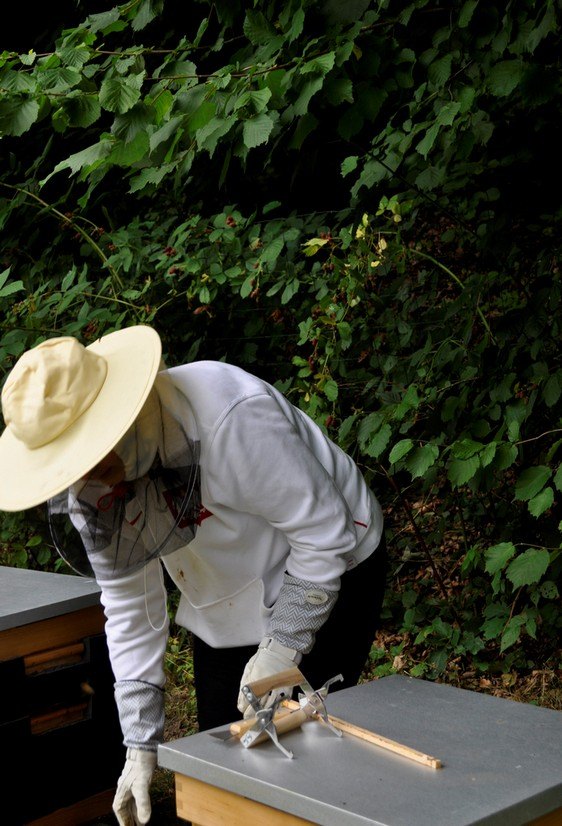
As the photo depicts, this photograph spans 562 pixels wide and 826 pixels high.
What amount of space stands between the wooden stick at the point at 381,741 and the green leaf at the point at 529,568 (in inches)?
36.4

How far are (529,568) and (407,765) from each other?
1067 mm

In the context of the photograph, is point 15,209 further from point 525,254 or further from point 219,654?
point 219,654

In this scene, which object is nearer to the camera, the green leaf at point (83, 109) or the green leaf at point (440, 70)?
the green leaf at point (83, 109)

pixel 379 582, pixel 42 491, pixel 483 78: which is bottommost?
pixel 379 582

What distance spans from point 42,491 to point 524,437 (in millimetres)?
1759

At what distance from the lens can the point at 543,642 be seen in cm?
310

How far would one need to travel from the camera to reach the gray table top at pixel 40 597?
194 cm

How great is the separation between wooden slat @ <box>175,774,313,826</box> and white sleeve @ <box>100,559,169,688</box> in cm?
45

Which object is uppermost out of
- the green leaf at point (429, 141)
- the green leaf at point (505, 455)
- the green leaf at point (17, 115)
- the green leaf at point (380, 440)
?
the green leaf at point (17, 115)

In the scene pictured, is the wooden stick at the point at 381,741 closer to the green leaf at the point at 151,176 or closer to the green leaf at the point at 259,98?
the green leaf at the point at 259,98

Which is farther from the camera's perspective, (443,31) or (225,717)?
(443,31)

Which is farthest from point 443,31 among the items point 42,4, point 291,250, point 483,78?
point 42,4

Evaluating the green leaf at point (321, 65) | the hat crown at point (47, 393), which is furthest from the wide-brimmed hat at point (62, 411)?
the green leaf at point (321, 65)

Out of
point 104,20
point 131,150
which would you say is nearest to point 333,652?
point 131,150
